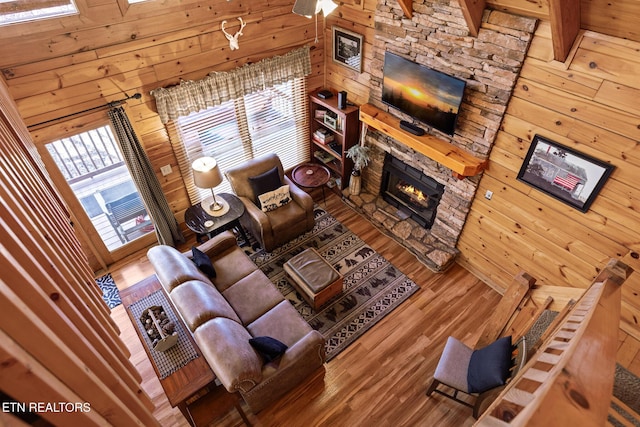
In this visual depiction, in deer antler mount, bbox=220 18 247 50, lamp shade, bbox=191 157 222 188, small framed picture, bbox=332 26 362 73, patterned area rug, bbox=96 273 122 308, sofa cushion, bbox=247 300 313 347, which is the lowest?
patterned area rug, bbox=96 273 122 308

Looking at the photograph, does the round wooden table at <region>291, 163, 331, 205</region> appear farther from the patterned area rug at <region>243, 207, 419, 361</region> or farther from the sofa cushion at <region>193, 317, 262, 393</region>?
the sofa cushion at <region>193, 317, 262, 393</region>

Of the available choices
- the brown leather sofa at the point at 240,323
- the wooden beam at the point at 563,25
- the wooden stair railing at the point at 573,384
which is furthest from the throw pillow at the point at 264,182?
the wooden stair railing at the point at 573,384

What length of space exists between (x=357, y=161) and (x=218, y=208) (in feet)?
7.00

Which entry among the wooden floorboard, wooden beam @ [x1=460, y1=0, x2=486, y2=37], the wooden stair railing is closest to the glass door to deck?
the wooden floorboard

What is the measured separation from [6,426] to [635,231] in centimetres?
412

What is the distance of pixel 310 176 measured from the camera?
5617mm

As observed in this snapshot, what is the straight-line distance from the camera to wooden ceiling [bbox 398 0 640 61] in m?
2.59

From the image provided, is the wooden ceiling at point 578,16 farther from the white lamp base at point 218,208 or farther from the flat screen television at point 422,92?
the white lamp base at point 218,208

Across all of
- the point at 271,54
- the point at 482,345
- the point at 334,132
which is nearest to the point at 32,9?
the point at 271,54

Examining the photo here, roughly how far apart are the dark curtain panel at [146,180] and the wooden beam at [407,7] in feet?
10.8

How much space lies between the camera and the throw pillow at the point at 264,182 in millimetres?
5047

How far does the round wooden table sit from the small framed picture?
1592 millimetres

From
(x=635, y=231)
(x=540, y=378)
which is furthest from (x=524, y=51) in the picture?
(x=540, y=378)

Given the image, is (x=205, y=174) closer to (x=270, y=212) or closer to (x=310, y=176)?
(x=270, y=212)
